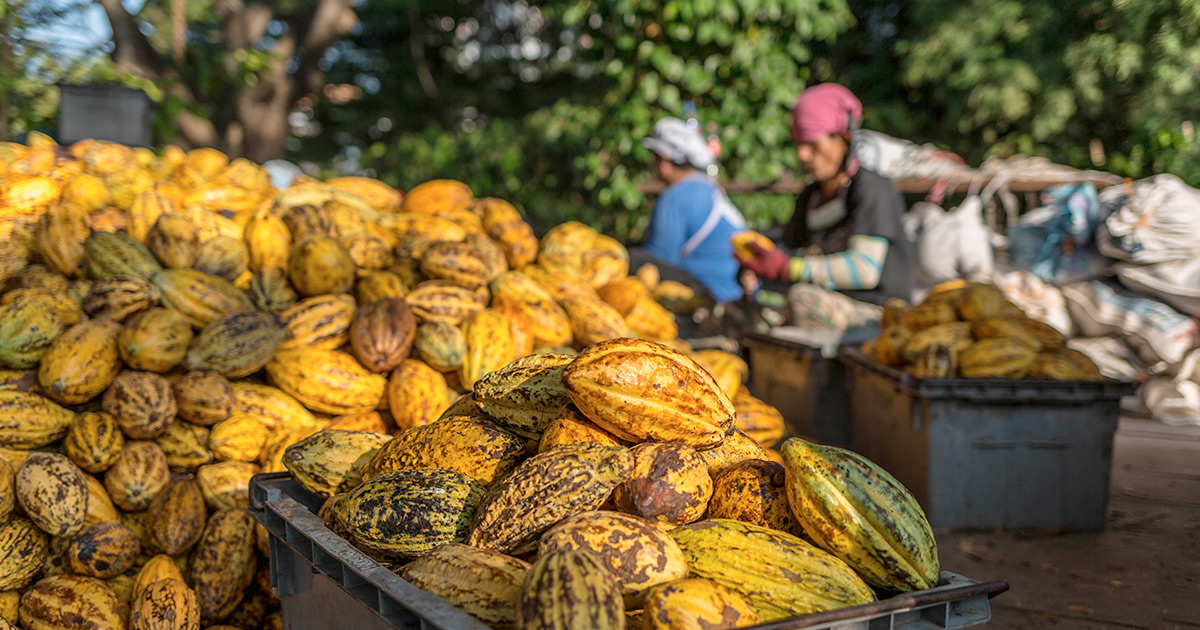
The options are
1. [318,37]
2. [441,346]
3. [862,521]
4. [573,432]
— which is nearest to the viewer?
[862,521]

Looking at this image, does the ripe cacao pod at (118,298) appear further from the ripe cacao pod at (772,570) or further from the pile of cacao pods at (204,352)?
the ripe cacao pod at (772,570)

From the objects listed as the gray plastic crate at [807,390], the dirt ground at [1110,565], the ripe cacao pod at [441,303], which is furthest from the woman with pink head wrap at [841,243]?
the ripe cacao pod at [441,303]

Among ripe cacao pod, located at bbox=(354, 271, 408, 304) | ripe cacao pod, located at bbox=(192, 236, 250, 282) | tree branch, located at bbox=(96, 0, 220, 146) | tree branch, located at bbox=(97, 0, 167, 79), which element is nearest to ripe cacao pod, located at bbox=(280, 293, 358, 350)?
ripe cacao pod, located at bbox=(354, 271, 408, 304)

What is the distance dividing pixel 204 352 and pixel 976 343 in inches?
122

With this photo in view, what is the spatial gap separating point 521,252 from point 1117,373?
4.72 m

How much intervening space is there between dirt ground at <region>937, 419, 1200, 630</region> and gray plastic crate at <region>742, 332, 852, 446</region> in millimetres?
1021

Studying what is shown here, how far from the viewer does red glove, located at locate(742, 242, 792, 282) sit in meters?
4.79

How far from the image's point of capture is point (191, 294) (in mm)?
2689

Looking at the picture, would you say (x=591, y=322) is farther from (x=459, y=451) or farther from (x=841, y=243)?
(x=841, y=243)

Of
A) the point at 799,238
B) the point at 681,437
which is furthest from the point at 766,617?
the point at 799,238

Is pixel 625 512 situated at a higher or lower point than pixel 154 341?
lower

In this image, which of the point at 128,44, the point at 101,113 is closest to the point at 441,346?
the point at 101,113

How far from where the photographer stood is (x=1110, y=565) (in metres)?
2.85

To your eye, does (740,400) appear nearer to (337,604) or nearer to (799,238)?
(337,604)
